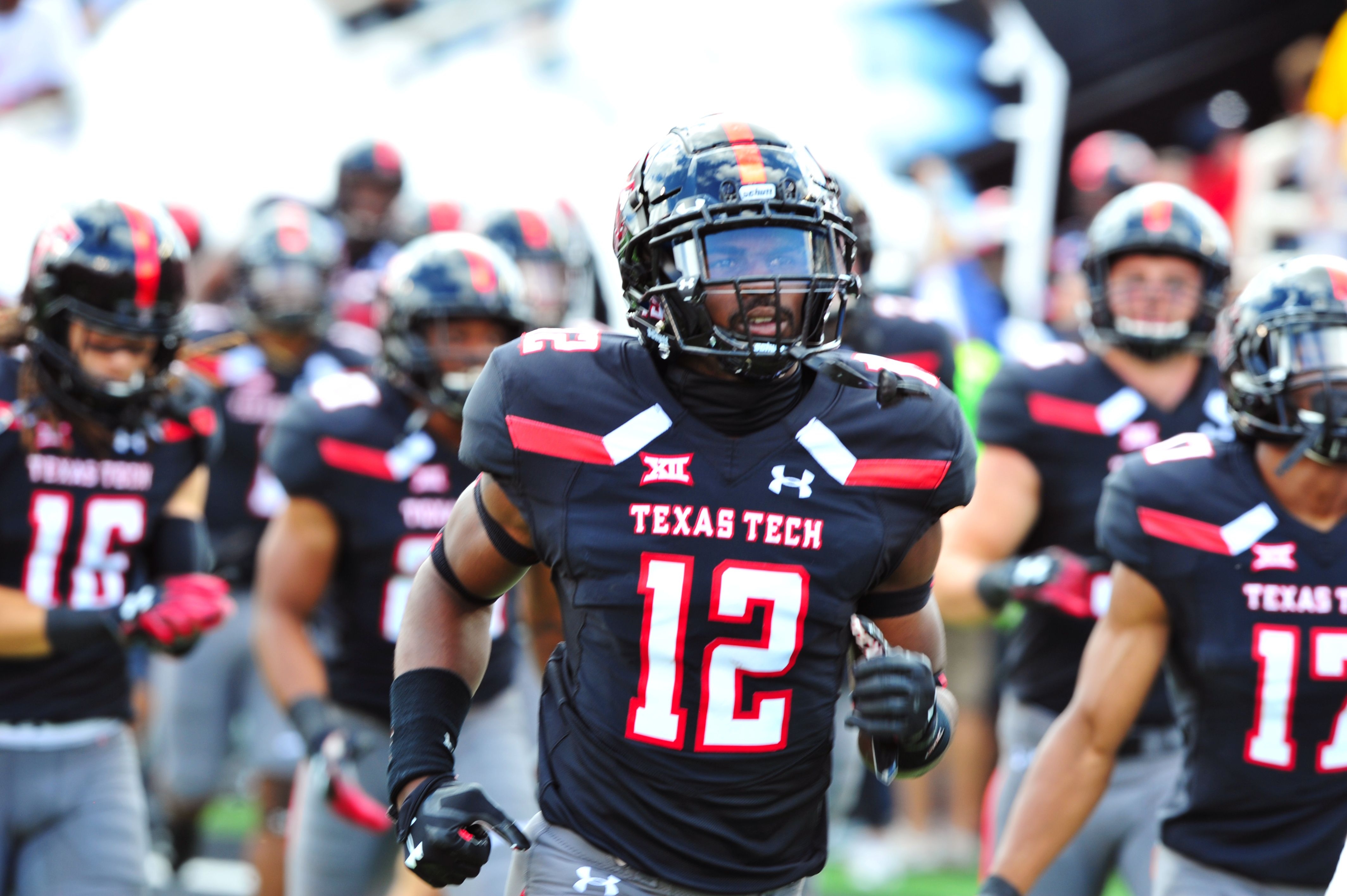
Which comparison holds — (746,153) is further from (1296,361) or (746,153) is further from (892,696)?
(1296,361)

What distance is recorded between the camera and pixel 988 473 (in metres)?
4.19

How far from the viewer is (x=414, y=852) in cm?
232

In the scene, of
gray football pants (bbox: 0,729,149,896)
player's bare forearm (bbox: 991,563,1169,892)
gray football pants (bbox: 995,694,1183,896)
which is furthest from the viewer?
gray football pants (bbox: 995,694,1183,896)

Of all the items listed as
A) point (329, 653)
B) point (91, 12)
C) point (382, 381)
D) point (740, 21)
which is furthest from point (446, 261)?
point (91, 12)

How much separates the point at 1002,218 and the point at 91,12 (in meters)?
6.40

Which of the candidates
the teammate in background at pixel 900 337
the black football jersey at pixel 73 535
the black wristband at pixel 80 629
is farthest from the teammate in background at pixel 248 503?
the teammate in background at pixel 900 337

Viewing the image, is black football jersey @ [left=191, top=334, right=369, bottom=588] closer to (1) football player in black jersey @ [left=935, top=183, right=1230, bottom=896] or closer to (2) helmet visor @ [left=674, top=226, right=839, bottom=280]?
(1) football player in black jersey @ [left=935, top=183, right=1230, bottom=896]

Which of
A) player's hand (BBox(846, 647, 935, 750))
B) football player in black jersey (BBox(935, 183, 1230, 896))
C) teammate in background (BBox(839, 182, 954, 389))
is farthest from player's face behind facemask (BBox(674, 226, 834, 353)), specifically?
teammate in background (BBox(839, 182, 954, 389))

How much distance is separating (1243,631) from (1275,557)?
0.48 ft

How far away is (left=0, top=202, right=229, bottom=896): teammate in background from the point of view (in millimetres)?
3543

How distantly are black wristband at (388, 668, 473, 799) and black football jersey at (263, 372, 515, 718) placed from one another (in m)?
1.33

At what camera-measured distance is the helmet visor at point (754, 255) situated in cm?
233

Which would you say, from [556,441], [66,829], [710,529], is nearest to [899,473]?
[710,529]

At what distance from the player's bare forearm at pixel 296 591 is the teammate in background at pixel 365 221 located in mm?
3811
